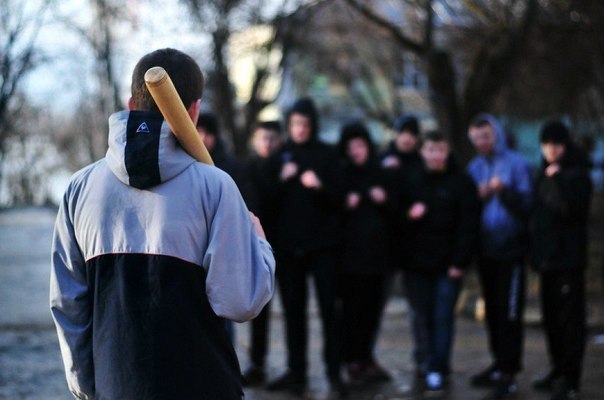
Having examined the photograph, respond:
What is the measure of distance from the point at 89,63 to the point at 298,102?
1688 centimetres

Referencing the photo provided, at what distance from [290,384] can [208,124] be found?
2056mm

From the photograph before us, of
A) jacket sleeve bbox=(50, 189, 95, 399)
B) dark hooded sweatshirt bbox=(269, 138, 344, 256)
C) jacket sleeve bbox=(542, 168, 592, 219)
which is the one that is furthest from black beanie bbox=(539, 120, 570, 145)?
jacket sleeve bbox=(50, 189, 95, 399)

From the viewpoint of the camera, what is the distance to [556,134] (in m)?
7.71

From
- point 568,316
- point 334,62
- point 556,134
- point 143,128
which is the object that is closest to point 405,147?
point 556,134

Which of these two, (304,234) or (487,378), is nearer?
(304,234)

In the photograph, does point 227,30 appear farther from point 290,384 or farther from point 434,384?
point 434,384

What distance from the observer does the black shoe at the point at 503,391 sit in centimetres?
783

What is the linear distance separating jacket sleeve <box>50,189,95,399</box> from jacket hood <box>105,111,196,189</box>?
0.90ft

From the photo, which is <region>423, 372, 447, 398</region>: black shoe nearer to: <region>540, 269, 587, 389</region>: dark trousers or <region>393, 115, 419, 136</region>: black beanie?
<region>540, 269, 587, 389</region>: dark trousers

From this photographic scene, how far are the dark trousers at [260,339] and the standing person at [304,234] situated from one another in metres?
0.34

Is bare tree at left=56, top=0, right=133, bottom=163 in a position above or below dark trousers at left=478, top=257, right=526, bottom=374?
above

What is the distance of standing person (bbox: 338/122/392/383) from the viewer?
841 centimetres

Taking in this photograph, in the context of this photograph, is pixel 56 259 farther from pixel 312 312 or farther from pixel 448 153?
pixel 312 312

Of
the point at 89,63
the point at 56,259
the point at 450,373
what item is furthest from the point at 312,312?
the point at 89,63
